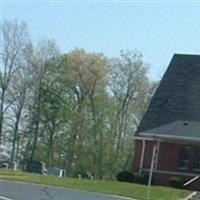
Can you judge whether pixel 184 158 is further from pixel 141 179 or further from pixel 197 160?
pixel 141 179

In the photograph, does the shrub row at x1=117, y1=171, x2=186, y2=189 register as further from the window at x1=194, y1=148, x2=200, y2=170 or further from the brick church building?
the window at x1=194, y1=148, x2=200, y2=170

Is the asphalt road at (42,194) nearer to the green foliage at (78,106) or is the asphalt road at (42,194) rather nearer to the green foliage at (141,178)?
the green foliage at (141,178)

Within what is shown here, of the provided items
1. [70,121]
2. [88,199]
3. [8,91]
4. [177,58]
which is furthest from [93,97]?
[88,199]

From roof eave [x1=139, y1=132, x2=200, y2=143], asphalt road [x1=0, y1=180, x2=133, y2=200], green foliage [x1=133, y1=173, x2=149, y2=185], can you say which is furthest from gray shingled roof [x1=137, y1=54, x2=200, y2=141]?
asphalt road [x1=0, y1=180, x2=133, y2=200]

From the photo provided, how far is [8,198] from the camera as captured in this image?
78.5 feet

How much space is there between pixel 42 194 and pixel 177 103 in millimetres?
22000

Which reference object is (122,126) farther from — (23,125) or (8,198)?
(8,198)

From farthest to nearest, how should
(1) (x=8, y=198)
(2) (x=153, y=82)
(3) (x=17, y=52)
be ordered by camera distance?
1. (2) (x=153, y=82)
2. (3) (x=17, y=52)
3. (1) (x=8, y=198)

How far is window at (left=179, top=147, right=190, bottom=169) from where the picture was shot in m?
45.6

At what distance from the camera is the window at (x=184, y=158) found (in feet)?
149

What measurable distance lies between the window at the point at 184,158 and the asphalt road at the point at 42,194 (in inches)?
611

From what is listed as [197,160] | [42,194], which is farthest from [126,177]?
[42,194]

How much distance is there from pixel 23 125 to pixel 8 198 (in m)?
49.0

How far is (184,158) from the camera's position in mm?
45750
